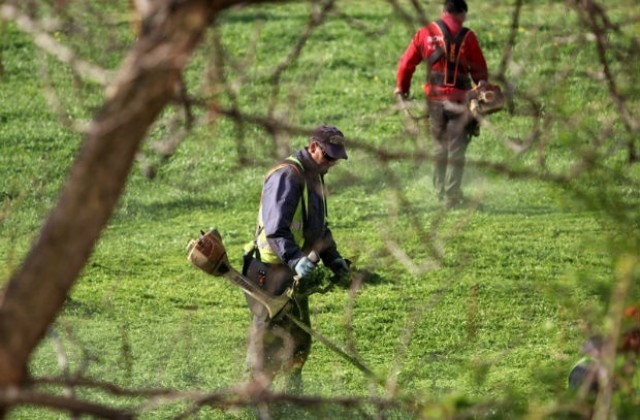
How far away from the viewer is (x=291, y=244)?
9.41m

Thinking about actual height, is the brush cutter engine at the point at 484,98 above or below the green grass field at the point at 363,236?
above

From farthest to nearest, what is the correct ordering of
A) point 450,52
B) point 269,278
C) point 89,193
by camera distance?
point 450,52 < point 269,278 < point 89,193

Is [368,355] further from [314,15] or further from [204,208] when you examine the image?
[314,15]

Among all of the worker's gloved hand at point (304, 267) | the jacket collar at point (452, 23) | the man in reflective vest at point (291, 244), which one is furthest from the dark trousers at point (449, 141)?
the worker's gloved hand at point (304, 267)

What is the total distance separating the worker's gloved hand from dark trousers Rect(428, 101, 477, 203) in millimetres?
4364

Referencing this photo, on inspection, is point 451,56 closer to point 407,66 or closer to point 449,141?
point 407,66

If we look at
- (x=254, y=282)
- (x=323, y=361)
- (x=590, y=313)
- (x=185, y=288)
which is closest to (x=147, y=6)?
(x=590, y=313)

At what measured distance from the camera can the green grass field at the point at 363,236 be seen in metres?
7.10

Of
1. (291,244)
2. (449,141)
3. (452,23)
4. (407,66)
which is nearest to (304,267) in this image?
(291,244)

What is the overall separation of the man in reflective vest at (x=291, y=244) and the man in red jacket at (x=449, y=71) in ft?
12.7

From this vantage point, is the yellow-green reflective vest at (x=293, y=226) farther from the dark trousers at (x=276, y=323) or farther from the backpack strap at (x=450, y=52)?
the backpack strap at (x=450, y=52)

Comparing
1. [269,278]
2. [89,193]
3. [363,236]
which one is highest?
[89,193]

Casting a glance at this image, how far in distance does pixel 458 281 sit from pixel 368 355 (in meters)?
1.93

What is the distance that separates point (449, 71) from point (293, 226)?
4754 millimetres
